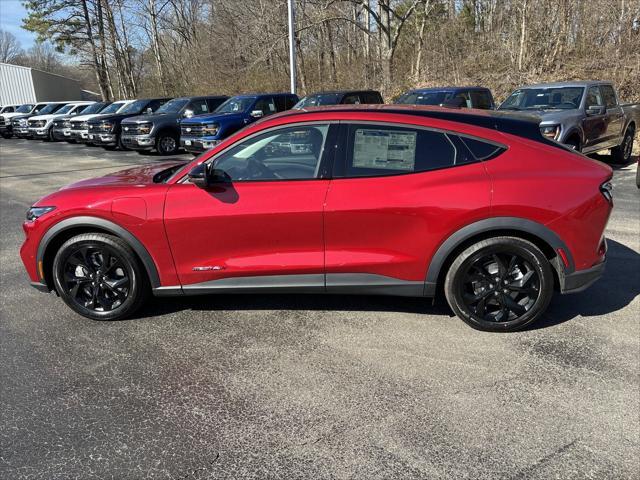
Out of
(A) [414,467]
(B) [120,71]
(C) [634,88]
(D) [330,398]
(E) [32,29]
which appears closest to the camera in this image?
(A) [414,467]

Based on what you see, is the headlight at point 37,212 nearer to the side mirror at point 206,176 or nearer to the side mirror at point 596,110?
the side mirror at point 206,176

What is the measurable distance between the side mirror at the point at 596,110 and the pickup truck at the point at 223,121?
8601 mm

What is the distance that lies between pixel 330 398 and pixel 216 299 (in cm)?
185

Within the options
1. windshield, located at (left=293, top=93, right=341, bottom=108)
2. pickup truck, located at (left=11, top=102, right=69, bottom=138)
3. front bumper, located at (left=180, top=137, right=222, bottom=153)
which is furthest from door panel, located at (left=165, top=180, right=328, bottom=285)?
pickup truck, located at (left=11, top=102, right=69, bottom=138)

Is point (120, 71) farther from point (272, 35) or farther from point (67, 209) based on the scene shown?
point (67, 209)

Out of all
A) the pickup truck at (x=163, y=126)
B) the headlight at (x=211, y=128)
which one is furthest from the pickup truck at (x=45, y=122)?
the headlight at (x=211, y=128)

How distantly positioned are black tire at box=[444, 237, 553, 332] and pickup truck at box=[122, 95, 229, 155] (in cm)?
1379

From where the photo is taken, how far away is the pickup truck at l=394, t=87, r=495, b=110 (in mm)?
11992

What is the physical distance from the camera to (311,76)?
1264 inches

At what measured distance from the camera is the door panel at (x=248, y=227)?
3555mm

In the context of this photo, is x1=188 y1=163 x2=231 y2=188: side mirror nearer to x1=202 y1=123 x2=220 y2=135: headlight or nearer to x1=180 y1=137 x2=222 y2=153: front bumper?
x1=180 y1=137 x2=222 y2=153: front bumper

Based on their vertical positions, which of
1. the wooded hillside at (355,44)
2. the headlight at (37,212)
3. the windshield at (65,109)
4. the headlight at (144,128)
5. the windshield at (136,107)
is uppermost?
the wooded hillside at (355,44)

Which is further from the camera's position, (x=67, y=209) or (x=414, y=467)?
(x=67, y=209)

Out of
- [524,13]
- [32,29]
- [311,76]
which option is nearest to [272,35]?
[311,76]
